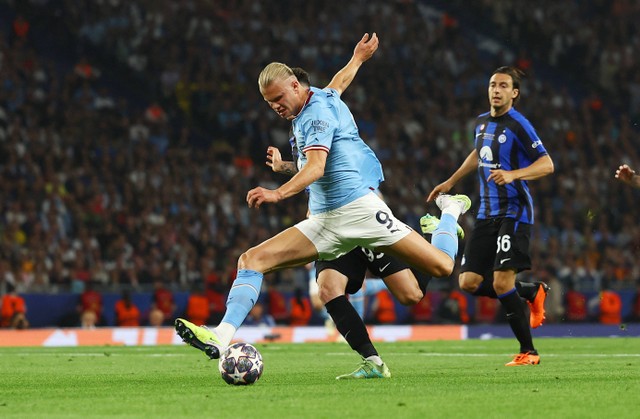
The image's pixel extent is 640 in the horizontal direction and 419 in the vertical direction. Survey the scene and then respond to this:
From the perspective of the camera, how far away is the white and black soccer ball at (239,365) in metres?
7.46

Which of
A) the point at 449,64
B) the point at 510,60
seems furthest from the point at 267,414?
the point at 510,60

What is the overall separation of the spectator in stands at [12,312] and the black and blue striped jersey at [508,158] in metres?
10.3

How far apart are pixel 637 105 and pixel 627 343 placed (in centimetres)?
1556

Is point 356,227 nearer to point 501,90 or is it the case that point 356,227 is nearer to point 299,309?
point 501,90

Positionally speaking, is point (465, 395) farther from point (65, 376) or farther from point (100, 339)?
point (100, 339)

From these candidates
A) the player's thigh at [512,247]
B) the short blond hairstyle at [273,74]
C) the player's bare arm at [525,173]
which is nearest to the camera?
the short blond hairstyle at [273,74]

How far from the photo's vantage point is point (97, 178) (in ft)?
71.7

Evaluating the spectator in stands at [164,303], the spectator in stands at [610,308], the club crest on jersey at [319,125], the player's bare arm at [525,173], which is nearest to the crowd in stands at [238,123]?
the spectator in stands at [164,303]

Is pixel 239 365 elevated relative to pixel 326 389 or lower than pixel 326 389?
elevated

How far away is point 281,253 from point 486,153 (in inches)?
128

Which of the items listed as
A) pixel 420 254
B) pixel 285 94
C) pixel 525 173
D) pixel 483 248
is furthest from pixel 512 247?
pixel 285 94

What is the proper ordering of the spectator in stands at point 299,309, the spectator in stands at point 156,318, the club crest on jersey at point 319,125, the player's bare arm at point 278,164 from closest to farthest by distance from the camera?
the club crest on jersey at point 319,125, the player's bare arm at point 278,164, the spectator in stands at point 156,318, the spectator in stands at point 299,309

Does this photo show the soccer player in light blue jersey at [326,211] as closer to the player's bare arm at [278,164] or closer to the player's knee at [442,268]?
the player's knee at [442,268]

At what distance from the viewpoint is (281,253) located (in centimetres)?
789
